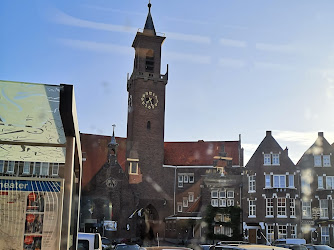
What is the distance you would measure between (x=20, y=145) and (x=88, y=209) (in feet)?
156

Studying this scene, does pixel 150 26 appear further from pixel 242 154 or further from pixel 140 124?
pixel 242 154

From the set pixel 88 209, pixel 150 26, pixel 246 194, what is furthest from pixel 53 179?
pixel 150 26

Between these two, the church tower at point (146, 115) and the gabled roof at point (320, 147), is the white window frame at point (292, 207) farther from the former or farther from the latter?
the church tower at point (146, 115)

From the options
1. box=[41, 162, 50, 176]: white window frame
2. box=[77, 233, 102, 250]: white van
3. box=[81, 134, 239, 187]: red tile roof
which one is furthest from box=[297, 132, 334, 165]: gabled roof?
box=[41, 162, 50, 176]: white window frame

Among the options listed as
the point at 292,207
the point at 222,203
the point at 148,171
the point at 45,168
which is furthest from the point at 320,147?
the point at 45,168

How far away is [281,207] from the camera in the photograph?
1994 inches

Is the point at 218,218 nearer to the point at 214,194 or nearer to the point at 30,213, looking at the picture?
the point at 214,194

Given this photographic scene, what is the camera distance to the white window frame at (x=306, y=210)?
2020 inches

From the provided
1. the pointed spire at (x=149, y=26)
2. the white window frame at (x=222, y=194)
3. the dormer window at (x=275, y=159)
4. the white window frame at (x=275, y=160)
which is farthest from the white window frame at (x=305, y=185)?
the pointed spire at (x=149, y=26)

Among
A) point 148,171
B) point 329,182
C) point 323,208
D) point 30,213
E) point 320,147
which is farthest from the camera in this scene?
point 148,171

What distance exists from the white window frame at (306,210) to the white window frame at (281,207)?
2.62 metres

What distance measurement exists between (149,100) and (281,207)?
2421cm

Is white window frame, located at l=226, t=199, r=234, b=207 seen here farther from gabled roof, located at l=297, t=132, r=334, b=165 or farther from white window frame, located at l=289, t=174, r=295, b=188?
gabled roof, located at l=297, t=132, r=334, b=165

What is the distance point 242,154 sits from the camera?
6500cm
